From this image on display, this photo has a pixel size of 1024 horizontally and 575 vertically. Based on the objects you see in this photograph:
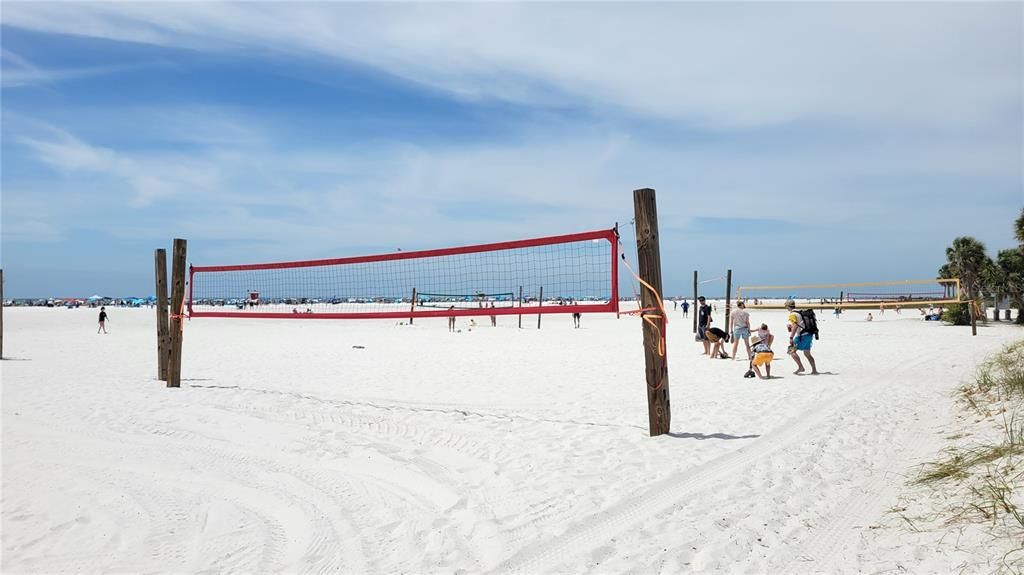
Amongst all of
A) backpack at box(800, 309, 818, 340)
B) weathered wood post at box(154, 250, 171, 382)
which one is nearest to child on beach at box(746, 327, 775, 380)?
backpack at box(800, 309, 818, 340)

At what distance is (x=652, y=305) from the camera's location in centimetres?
531

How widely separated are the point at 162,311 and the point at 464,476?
23.2 feet

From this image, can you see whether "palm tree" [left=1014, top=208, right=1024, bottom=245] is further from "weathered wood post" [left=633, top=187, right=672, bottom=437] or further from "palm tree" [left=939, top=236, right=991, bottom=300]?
"weathered wood post" [left=633, top=187, right=672, bottom=437]

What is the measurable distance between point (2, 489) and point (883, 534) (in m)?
5.61

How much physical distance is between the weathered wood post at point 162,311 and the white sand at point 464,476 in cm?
50

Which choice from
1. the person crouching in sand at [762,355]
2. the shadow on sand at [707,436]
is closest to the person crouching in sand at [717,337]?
the person crouching in sand at [762,355]

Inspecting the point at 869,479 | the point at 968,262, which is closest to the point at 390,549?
the point at 869,479

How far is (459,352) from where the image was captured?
1398cm

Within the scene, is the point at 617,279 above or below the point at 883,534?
above

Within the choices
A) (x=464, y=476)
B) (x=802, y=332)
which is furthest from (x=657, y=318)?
(x=802, y=332)

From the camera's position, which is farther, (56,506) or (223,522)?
(56,506)

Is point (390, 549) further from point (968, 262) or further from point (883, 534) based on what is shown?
point (968, 262)

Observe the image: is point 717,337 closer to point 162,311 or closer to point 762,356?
point 762,356

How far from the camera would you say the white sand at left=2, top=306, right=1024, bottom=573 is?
3193 mm
